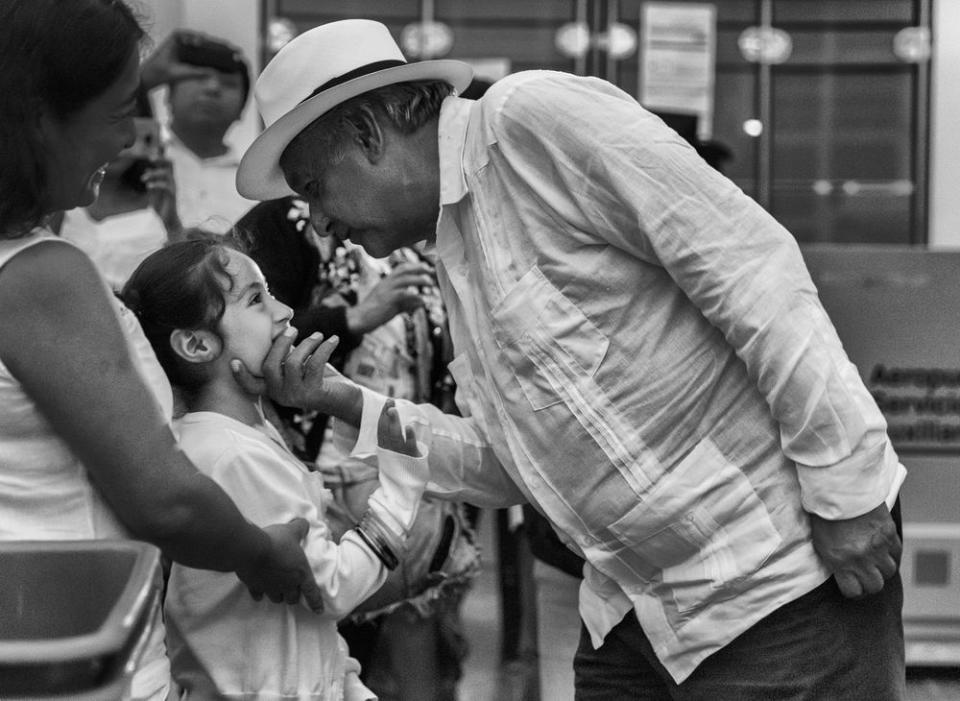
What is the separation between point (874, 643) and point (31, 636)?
1.07 meters

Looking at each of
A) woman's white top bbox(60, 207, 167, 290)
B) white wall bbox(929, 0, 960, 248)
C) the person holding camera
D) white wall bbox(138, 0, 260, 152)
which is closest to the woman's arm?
woman's white top bbox(60, 207, 167, 290)

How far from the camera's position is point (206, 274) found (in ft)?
6.33

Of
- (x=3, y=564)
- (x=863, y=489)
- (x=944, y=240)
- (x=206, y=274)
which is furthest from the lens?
(x=944, y=240)

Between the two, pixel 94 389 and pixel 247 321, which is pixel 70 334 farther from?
pixel 247 321

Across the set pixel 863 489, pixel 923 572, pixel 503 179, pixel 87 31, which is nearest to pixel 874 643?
pixel 863 489

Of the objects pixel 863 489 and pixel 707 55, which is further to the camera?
pixel 707 55

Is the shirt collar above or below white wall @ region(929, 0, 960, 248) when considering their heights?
above

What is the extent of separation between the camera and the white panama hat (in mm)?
1949

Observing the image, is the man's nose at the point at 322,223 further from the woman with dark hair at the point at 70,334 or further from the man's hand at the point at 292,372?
the woman with dark hair at the point at 70,334

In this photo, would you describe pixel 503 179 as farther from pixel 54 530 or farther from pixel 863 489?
pixel 54 530

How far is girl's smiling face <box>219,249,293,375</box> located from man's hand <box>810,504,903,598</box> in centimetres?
80

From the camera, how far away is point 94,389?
128 centimetres

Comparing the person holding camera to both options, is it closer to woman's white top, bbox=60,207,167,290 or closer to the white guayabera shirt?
woman's white top, bbox=60,207,167,290

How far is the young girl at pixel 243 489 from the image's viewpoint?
6.07ft
